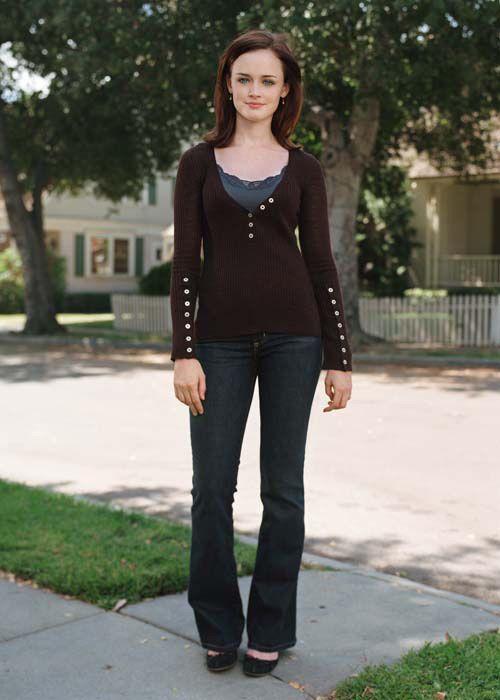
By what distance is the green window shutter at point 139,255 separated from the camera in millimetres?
41062

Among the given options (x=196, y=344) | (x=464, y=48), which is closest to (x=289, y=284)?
(x=196, y=344)

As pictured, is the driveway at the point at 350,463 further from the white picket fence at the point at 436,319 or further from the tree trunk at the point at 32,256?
the tree trunk at the point at 32,256

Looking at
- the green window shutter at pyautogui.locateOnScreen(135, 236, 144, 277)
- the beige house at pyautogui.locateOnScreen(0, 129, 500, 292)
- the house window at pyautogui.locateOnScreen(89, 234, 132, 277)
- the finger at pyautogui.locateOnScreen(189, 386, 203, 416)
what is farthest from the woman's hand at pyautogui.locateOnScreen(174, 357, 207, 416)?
the green window shutter at pyautogui.locateOnScreen(135, 236, 144, 277)

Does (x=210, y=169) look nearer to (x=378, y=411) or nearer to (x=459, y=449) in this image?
(x=459, y=449)

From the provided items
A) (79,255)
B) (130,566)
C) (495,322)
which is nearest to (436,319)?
(495,322)

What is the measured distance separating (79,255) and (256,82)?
3627 centimetres

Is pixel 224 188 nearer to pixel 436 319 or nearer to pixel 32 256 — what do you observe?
pixel 436 319

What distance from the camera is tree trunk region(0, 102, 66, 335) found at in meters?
23.5

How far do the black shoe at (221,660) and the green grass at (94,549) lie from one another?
2.89 ft

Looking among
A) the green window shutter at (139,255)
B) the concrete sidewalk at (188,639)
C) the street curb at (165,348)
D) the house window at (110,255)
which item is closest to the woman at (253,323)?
the concrete sidewalk at (188,639)

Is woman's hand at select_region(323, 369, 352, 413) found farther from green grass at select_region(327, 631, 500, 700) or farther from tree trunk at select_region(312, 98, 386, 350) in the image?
tree trunk at select_region(312, 98, 386, 350)

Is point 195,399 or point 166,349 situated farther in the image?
point 166,349

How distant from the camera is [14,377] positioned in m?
14.6

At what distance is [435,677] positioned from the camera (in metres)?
3.34
